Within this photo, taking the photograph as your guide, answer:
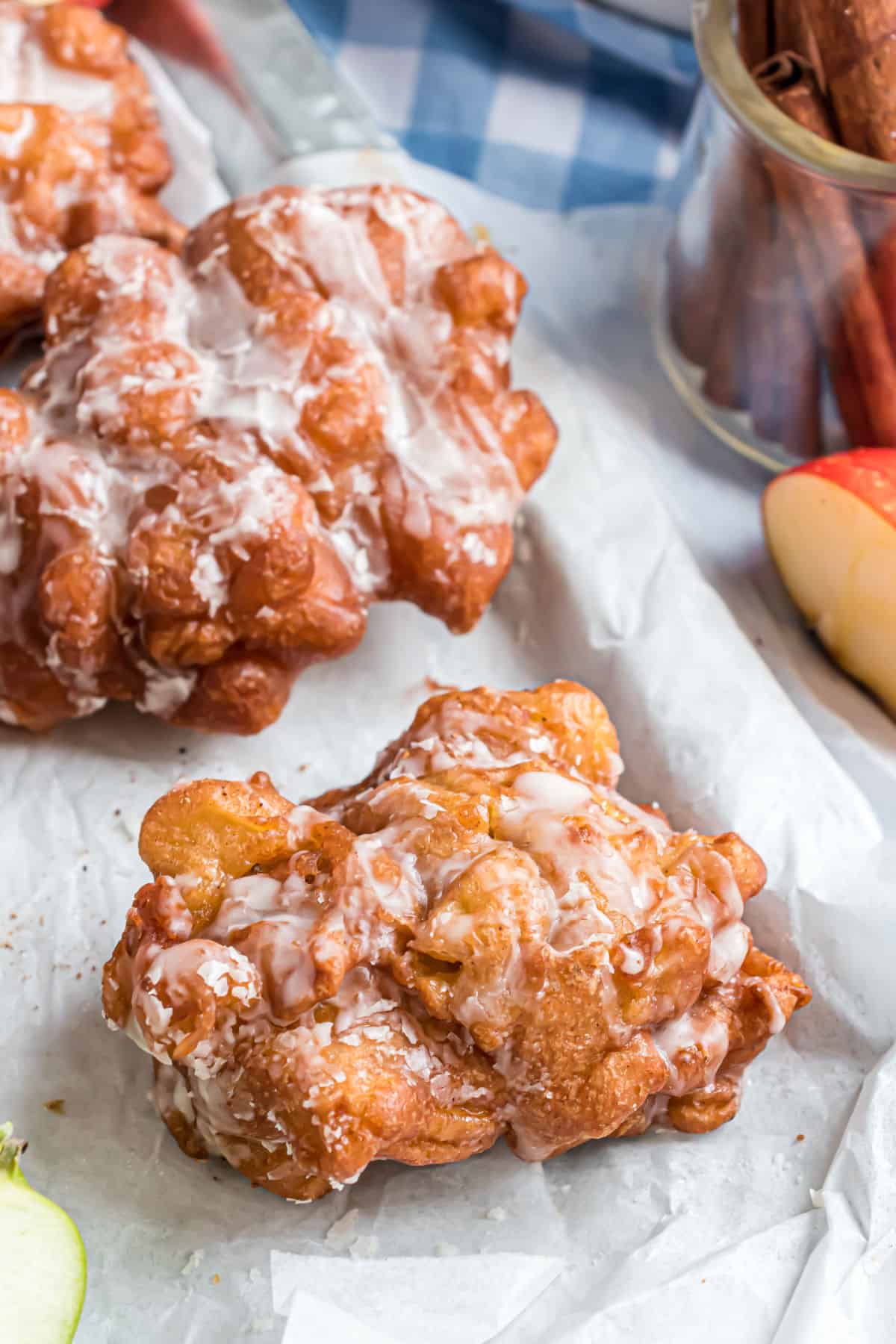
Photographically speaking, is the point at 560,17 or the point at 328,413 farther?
the point at 560,17

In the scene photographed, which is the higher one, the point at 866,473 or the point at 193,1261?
the point at 866,473

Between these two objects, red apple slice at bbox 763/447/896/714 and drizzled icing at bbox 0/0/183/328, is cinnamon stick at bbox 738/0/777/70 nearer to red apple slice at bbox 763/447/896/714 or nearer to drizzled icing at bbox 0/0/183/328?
red apple slice at bbox 763/447/896/714

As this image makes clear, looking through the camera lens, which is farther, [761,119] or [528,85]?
[528,85]

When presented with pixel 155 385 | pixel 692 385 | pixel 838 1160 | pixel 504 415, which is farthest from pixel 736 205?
pixel 838 1160

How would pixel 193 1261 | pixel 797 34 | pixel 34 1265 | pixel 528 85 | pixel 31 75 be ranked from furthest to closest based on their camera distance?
pixel 528 85 < pixel 31 75 < pixel 797 34 < pixel 193 1261 < pixel 34 1265

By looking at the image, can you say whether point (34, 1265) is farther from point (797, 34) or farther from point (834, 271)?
point (797, 34)

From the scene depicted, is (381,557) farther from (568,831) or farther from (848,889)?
(848,889)

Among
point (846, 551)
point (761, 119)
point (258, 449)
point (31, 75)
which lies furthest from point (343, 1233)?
point (31, 75)

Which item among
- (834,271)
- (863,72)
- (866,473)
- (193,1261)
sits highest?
(863,72)
